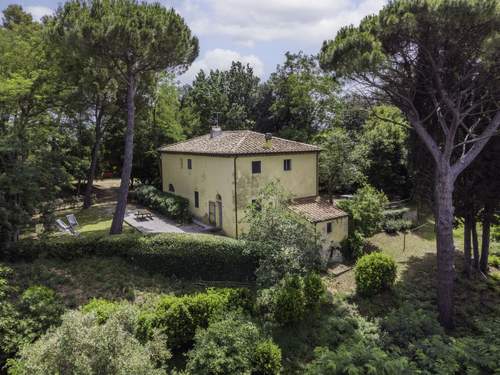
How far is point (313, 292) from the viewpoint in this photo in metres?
12.9

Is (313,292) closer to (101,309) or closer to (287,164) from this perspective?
(101,309)

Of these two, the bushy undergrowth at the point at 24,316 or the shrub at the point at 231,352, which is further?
the bushy undergrowth at the point at 24,316

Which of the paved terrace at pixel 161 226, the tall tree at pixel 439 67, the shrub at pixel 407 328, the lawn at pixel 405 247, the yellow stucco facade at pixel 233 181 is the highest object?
the tall tree at pixel 439 67

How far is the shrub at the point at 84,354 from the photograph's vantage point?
25.1 feet

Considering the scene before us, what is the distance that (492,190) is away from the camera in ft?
50.5

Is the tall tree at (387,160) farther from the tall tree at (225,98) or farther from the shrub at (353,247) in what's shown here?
the tall tree at (225,98)

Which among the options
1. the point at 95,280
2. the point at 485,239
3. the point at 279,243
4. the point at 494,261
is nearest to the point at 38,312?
the point at 95,280

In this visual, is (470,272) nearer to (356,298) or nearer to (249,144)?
(356,298)

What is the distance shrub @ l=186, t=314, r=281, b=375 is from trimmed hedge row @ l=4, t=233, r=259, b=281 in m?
4.42

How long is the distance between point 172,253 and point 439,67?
1300 cm

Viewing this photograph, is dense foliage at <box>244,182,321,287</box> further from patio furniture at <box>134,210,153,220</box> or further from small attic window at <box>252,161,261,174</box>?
patio furniture at <box>134,210,153,220</box>

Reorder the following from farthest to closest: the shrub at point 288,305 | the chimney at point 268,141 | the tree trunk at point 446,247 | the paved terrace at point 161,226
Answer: the paved terrace at point 161,226 → the chimney at point 268,141 → the tree trunk at point 446,247 → the shrub at point 288,305

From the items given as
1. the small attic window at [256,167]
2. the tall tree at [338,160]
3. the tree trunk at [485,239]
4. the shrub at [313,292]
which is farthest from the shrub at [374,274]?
the tall tree at [338,160]

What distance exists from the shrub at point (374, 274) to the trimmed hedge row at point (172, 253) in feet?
14.6
